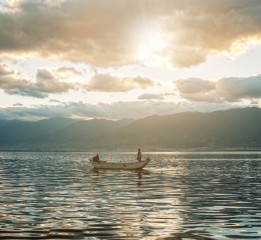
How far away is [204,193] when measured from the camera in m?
45.9

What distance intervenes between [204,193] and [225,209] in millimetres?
12766

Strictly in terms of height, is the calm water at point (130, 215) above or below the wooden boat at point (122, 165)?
below

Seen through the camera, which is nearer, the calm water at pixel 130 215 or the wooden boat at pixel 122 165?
the calm water at pixel 130 215

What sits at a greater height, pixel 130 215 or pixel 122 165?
pixel 122 165

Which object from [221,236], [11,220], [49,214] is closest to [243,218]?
[221,236]

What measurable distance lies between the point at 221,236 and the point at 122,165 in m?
72.6

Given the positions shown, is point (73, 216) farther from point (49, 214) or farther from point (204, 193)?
point (204, 193)

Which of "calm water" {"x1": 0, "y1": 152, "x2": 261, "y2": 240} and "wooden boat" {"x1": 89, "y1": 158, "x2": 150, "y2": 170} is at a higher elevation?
"wooden boat" {"x1": 89, "y1": 158, "x2": 150, "y2": 170}

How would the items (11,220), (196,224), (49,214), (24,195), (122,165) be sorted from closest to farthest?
1. (196,224)
2. (11,220)
3. (49,214)
4. (24,195)
5. (122,165)

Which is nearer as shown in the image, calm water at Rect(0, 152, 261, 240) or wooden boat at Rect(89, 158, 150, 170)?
calm water at Rect(0, 152, 261, 240)

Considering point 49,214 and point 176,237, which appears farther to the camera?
point 49,214

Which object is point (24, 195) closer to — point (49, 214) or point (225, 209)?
point (49, 214)

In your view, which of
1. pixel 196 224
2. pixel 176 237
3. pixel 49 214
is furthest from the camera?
pixel 49 214

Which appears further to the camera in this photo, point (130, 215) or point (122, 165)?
point (122, 165)
